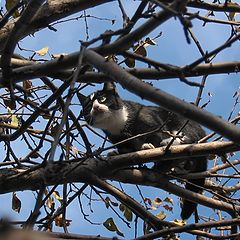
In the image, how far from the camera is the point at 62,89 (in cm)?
213

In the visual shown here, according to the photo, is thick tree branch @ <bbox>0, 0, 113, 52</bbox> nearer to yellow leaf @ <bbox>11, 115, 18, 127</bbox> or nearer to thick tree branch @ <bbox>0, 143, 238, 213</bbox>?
yellow leaf @ <bbox>11, 115, 18, 127</bbox>

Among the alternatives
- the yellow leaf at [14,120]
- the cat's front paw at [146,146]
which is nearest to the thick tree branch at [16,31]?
the yellow leaf at [14,120]

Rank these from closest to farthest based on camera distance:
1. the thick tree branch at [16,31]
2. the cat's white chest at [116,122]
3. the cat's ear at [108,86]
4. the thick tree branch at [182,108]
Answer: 1. the thick tree branch at [182,108]
2. the thick tree branch at [16,31]
3. the cat's ear at [108,86]
4. the cat's white chest at [116,122]

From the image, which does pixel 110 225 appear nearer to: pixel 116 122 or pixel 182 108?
pixel 116 122

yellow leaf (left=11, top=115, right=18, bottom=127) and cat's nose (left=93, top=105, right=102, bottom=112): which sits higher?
cat's nose (left=93, top=105, right=102, bottom=112)

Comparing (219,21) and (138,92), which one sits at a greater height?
(219,21)

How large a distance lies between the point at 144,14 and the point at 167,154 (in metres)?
1.07

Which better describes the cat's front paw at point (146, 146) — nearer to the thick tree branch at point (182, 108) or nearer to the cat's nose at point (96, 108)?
the cat's nose at point (96, 108)

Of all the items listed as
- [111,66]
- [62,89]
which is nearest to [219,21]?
[62,89]

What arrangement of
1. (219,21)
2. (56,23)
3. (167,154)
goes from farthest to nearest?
(56,23)
(167,154)
(219,21)

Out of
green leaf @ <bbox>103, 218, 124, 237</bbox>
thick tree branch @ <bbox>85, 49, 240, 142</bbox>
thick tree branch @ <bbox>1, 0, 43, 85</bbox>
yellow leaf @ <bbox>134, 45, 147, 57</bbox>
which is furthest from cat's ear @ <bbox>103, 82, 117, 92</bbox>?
thick tree branch @ <bbox>85, 49, 240, 142</bbox>

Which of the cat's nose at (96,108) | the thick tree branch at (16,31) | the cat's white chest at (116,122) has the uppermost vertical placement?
the cat's nose at (96,108)

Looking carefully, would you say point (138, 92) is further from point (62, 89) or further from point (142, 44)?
point (142, 44)

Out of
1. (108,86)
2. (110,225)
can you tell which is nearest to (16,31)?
(110,225)
